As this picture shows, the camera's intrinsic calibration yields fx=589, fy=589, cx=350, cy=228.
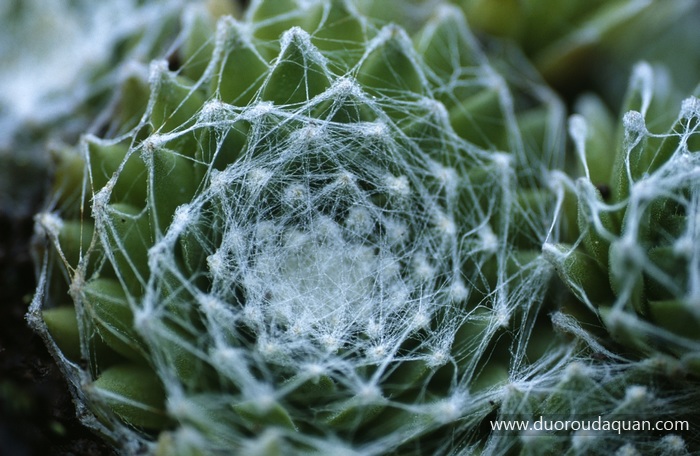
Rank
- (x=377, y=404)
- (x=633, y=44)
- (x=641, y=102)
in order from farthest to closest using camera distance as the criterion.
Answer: (x=633, y=44) → (x=641, y=102) → (x=377, y=404)

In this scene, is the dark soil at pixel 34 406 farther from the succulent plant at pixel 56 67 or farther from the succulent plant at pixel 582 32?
the succulent plant at pixel 582 32

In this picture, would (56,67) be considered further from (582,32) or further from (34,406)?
(582,32)

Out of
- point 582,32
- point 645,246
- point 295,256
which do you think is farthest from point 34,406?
point 582,32

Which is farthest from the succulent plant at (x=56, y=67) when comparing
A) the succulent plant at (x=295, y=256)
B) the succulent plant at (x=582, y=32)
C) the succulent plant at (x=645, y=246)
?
the succulent plant at (x=645, y=246)

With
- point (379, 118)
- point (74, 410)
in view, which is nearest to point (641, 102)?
point (379, 118)

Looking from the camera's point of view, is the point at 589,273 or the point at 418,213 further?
the point at 418,213

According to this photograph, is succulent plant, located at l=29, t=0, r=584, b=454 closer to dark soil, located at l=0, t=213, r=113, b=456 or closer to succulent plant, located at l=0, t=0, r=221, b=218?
dark soil, located at l=0, t=213, r=113, b=456

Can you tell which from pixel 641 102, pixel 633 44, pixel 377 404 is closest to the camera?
pixel 377 404

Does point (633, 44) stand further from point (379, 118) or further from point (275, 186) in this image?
point (275, 186)
